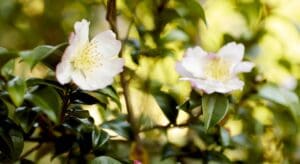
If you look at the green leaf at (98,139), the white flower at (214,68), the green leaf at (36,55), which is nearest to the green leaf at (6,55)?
the green leaf at (36,55)

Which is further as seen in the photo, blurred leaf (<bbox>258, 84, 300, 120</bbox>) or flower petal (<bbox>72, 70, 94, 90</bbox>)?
blurred leaf (<bbox>258, 84, 300, 120</bbox>)

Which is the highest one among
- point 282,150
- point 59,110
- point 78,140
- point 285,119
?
point 59,110

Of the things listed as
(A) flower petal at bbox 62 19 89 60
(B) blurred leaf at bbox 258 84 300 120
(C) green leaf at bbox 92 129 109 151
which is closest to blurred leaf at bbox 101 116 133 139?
(C) green leaf at bbox 92 129 109 151

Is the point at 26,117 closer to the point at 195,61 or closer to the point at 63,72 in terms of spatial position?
the point at 63,72

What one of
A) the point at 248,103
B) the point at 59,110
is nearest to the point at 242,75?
the point at 248,103

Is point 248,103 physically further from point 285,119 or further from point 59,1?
point 59,1

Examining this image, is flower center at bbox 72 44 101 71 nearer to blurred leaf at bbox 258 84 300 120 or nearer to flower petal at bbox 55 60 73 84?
flower petal at bbox 55 60 73 84
